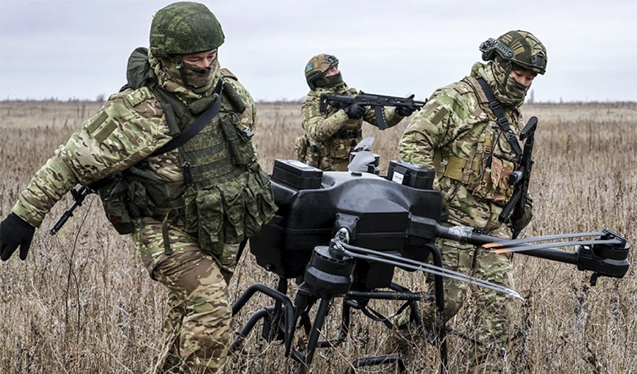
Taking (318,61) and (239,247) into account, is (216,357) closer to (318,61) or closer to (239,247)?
(239,247)

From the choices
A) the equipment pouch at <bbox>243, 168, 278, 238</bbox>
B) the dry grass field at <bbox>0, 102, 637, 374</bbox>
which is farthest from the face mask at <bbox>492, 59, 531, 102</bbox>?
the equipment pouch at <bbox>243, 168, 278, 238</bbox>

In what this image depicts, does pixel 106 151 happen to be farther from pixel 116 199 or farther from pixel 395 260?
pixel 395 260

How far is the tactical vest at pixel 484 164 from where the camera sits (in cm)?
419

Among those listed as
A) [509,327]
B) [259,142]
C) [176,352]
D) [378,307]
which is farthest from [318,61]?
[259,142]

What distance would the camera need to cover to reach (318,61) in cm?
782

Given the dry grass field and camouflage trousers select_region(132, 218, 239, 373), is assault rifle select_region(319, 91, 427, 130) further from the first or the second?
camouflage trousers select_region(132, 218, 239, 373)

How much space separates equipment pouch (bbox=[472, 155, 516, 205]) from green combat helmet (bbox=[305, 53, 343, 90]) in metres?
→ 3.84

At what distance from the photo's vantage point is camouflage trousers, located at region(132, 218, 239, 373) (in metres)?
3.09

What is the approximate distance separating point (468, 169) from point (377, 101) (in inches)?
128

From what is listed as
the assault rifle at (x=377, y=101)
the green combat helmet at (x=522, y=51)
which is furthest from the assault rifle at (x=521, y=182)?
the assault rifle at (x=377, y=101)

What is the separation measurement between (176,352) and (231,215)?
74 centimetres

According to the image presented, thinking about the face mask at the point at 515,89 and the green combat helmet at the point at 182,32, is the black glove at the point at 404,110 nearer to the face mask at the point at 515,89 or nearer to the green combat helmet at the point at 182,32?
the face mask at the point at 515,89

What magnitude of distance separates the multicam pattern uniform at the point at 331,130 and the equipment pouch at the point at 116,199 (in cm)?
436

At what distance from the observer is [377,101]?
7.36m
